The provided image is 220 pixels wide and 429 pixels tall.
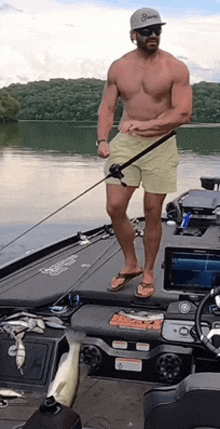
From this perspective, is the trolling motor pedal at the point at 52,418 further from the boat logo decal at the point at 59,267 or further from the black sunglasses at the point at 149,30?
the black sunglasses at the point at 149,30

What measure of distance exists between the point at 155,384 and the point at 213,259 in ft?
3.23

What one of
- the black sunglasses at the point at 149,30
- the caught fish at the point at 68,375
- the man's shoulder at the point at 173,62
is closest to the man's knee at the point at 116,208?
the caught fish at the point at 68,375

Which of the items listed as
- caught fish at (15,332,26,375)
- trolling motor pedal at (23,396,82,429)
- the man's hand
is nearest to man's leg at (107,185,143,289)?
the man's hand

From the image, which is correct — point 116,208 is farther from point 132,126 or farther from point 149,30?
point 149,30

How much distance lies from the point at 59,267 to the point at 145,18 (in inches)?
99.6

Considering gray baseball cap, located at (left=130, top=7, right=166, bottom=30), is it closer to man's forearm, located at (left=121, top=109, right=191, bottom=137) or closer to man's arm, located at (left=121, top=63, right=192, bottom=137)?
man's arm, located at (left=121, top=63, right=192, bottom=137)

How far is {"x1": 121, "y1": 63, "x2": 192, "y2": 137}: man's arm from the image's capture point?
13.5 ft

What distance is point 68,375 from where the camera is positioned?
383 centimetres

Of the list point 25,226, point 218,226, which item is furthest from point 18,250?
point 218,226

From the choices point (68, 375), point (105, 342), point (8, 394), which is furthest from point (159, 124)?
point (8, 394)

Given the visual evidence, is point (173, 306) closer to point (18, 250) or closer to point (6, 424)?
point (6, 424)

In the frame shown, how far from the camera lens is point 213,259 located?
412 centimetres

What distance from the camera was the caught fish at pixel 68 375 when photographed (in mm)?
3680

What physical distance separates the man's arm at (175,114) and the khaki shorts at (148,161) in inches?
3.4
